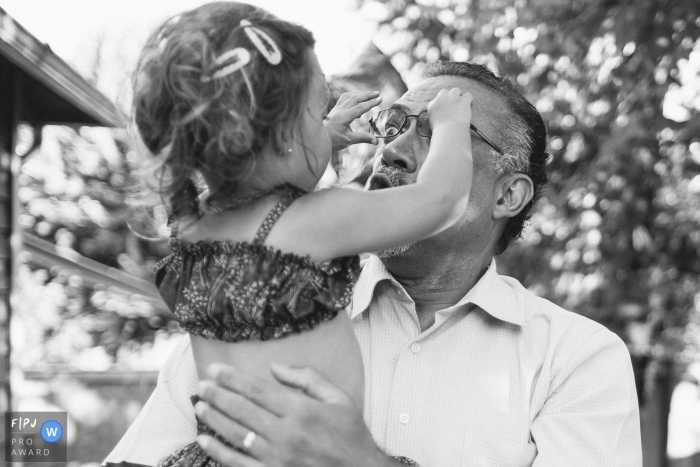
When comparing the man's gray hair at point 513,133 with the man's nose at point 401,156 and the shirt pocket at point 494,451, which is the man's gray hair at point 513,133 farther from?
the shirt pocket at point 494,451

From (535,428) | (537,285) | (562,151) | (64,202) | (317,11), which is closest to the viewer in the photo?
(535,428)

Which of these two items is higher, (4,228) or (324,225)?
(324,225)

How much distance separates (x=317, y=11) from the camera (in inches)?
363

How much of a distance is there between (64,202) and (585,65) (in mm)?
16630

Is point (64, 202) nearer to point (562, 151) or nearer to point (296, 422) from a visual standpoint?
point (562, 151)

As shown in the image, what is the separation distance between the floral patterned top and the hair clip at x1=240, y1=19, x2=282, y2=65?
0.28m

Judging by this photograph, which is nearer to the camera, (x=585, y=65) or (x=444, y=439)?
(x=444, y=439)

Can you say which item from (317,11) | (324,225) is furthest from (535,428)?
(317,11)

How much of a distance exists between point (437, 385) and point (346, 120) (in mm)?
727

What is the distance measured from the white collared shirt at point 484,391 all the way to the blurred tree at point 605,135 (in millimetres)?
3868

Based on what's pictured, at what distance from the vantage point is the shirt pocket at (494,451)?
1986 mm

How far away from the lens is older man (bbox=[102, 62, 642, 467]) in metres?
1.65

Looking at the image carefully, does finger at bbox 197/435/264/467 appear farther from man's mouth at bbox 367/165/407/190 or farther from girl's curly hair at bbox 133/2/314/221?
man's mouth at bbox 367/165/407/190

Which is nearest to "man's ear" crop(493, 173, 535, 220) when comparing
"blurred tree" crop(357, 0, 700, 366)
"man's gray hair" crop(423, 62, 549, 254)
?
"man's gray hair" crop(423, 62, 549, 254)
